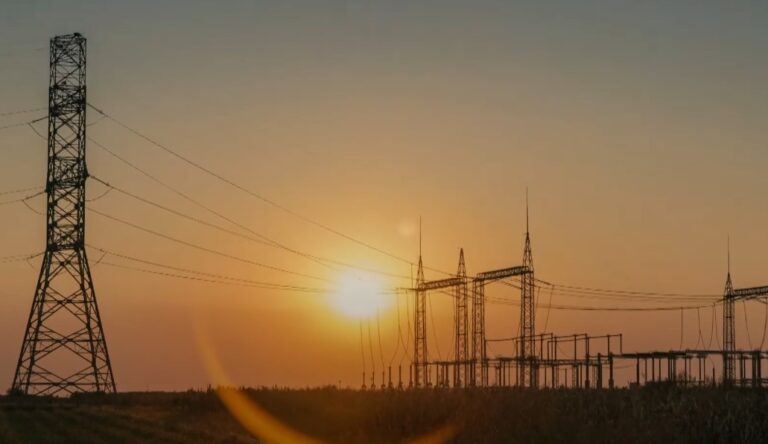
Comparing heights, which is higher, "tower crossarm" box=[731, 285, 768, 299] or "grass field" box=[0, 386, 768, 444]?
"tower crossarm" box=[731, 285, 768, 299]

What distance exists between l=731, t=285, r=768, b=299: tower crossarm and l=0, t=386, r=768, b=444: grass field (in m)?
42.3

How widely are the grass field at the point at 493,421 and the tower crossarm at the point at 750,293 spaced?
42.3m

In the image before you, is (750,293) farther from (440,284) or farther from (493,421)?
(493,421)

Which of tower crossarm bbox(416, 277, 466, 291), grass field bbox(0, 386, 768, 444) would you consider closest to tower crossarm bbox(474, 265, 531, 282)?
tower crossarm bbox(416, 277, 466, 291)

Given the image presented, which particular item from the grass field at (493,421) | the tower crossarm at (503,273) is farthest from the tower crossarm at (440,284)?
the grass field at (493,421)

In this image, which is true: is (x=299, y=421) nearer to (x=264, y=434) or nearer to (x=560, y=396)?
(x=264, y=434)

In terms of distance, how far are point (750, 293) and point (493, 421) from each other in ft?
179

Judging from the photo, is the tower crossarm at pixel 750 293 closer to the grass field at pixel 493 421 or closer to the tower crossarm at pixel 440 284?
the tower crossarm at pixel 440 284

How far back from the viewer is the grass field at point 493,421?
79.7ft

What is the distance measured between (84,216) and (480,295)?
32.6 m

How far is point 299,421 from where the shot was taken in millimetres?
43250

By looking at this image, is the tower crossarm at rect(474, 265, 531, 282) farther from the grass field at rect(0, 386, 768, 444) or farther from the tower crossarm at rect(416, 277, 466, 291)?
the grass field at rect(0, 386, 768, 444)

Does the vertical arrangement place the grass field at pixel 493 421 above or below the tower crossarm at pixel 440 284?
below

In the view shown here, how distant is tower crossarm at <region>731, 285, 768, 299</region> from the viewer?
74519 mm
